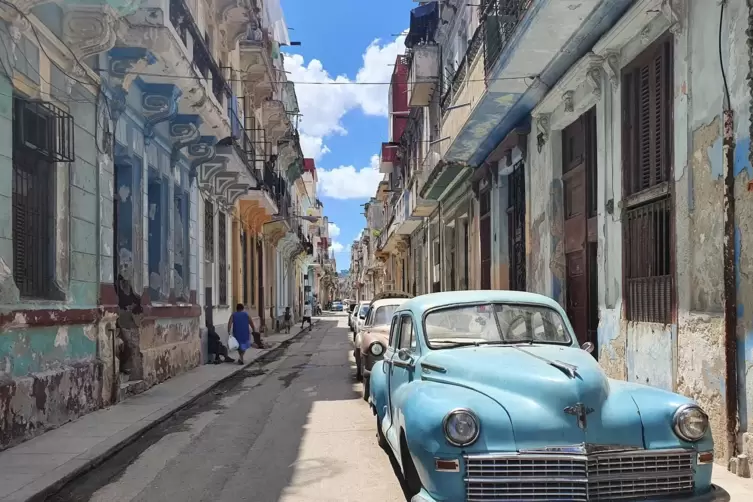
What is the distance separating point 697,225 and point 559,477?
3613 millimetres

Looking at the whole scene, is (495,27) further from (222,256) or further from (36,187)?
(222,256)

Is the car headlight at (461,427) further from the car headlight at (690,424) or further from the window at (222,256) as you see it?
the window at (222,256)

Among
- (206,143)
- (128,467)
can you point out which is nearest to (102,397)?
(128,467)

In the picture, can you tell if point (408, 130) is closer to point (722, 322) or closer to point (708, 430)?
point (722, 322)

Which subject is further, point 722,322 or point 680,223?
point 680,223

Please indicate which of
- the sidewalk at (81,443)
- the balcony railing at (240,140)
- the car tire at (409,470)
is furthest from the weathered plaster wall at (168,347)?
the car tire at (409,470)

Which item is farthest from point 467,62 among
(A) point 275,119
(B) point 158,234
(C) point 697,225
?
(A) point 275,119

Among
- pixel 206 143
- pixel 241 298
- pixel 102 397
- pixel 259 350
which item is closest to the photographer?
pixel 102 397

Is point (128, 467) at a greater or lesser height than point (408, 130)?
lesser

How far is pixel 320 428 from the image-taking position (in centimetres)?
817

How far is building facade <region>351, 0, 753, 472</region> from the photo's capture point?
5840 millimetres

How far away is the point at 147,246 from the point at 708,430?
10.7 metres

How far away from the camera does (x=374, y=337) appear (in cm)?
1095

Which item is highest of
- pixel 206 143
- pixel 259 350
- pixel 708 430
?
pixel 206 143
